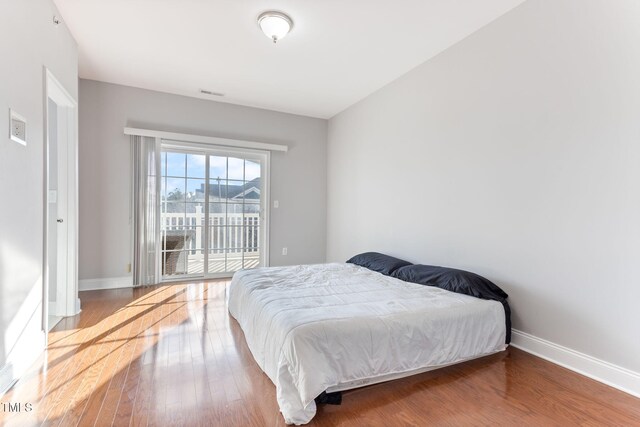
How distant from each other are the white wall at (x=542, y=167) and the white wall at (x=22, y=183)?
3.35 meters

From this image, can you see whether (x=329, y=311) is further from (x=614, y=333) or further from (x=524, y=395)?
(x=614, y=333)

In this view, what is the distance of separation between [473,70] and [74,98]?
3.82m

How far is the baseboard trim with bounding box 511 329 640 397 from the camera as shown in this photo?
181cm

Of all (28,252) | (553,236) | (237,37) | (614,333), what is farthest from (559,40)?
(28,252)

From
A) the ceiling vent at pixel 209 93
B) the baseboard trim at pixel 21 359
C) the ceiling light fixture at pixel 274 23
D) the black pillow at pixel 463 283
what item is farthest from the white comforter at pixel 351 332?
the ceiling vent at pixel 209 93

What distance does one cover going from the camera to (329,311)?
1.92m

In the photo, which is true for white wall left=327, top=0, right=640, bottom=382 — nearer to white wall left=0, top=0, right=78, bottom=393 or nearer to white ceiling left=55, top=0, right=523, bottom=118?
white ceiling left=55, top=0, right=523, bottom=118

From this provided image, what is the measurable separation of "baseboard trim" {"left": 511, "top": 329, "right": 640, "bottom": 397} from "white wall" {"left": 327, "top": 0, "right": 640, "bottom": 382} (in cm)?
4

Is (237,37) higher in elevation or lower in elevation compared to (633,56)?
higher

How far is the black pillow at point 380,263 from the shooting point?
10.4 feet

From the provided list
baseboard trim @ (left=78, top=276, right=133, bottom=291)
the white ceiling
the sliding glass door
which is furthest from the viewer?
the sliding glass door

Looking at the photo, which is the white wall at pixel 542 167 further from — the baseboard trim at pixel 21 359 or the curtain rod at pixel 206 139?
the baseboard trim at pixel 21 359

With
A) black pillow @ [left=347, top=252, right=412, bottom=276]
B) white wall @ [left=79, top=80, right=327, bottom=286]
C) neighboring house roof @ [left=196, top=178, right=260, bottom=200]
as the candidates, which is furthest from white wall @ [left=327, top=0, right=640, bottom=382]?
neighboring house roof @ [left=196, top=178, right=260, bottom=200]

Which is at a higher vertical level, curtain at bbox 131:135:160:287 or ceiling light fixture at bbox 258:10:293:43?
ceiling light fixture at bbox 258:10:293:43
